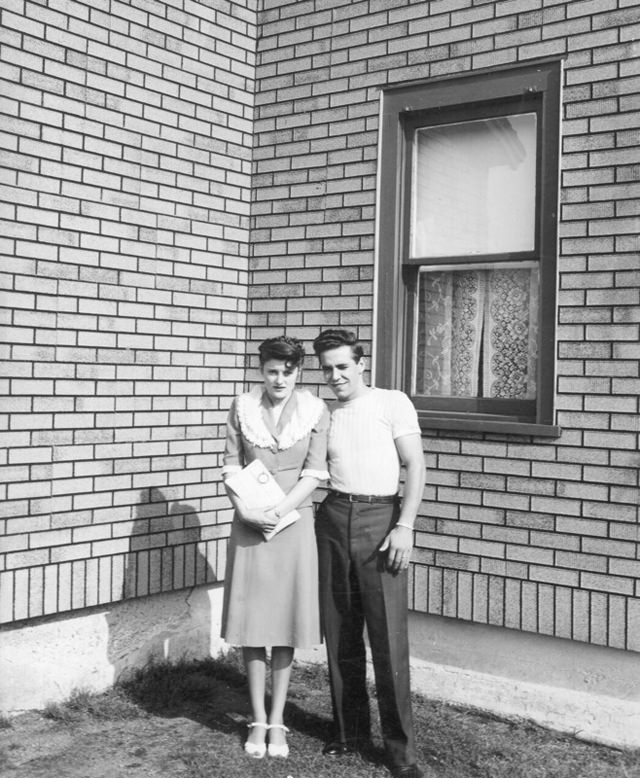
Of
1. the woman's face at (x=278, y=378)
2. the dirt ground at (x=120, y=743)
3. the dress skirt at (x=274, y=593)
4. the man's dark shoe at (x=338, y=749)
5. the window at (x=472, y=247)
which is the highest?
the window at (x=472, y=247)

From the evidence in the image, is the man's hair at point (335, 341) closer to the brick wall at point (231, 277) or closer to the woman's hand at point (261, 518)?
the woman's hand at point (261, 518)

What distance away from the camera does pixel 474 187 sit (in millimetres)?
5582

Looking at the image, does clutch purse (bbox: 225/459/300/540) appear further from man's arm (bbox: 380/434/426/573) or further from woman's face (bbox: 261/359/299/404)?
man's arm (bbox: 380/434/426/573)

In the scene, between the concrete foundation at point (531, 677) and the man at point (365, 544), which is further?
the concrete foundation at point (531, 677)

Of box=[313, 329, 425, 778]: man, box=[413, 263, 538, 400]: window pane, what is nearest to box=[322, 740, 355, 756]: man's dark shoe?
box=[313, 329, 425, 778]: man

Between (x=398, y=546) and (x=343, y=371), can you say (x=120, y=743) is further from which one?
(x=343, y=371)

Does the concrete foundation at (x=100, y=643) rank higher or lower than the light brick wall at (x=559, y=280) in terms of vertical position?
lower

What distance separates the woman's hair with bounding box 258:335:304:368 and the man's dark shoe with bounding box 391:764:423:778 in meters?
1.96

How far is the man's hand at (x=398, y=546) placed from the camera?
4391 mm

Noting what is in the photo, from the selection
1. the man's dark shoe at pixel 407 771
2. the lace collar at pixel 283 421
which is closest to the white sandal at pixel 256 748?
the man's dark shoe at pixel 407 771

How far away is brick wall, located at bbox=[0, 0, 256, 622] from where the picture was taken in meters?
4.96

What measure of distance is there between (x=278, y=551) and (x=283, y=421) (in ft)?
2.07

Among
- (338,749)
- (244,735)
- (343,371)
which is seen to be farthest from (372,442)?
(244,735)

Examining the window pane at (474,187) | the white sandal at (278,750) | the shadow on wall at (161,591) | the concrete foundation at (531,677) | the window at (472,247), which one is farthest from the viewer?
the shadow on wall at (161,591)
